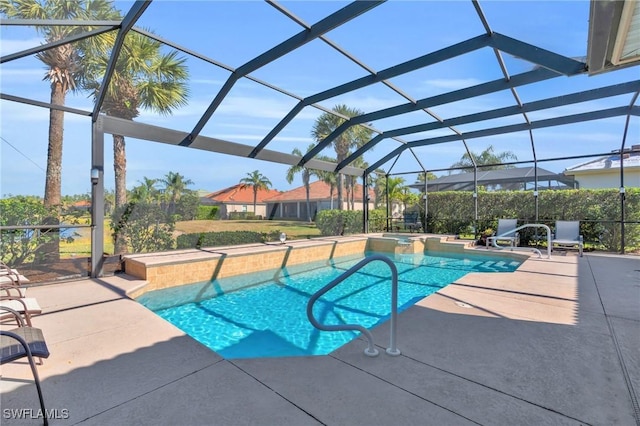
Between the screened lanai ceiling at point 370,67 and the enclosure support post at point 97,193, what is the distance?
0.16 metres

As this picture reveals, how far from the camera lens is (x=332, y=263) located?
9734 millimetres

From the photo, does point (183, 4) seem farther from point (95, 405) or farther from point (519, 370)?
point (519, 370)

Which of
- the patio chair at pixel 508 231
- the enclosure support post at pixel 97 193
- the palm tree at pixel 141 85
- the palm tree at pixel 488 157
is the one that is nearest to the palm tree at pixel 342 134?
the patio chair at pixel 508 231

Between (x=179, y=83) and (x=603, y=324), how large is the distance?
10.9 m

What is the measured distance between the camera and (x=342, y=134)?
20.0m

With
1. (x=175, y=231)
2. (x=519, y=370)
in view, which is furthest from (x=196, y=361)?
(x=175, y=231)

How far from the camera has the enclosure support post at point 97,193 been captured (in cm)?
596

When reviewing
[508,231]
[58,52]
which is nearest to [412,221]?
[508,231]

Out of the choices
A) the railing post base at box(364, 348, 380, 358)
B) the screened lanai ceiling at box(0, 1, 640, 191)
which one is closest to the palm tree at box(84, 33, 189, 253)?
the screened lanai ceiling at box(0, 1, 640, 191)

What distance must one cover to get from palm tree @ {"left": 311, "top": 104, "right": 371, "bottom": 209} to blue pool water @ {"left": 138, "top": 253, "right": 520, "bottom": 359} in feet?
33.5

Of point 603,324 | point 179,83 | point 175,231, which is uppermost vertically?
point 179,83

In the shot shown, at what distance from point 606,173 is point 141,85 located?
1978 centimetres

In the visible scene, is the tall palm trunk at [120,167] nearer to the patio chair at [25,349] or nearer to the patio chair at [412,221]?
the patio chair at [25,349]
